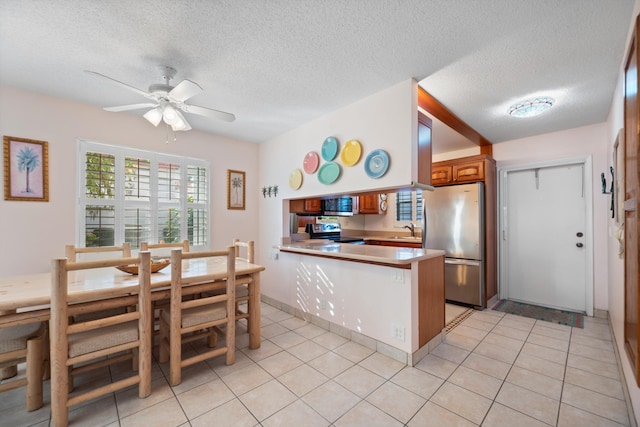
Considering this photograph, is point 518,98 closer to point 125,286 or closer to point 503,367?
point 503,367

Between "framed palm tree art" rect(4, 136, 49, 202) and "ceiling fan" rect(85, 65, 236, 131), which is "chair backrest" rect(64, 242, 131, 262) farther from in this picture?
"ceiling fan" rect(85, 65, 236, 131)

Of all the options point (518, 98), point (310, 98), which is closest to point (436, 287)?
point (518, 98)

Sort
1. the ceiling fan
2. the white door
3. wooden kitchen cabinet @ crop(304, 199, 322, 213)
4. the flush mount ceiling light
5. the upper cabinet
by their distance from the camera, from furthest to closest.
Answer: wooden kitchen cabinet @ crop(304, 199, 322, 213), the upper cabinet, the white door, the flush mount ceiling light, the ceiling fan

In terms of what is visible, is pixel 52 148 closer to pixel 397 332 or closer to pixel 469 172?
pixel 397 332

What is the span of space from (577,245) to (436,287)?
2447 mm

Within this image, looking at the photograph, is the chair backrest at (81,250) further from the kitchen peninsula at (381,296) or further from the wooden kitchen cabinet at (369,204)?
the wooden kitchen cabinet at (369,204)

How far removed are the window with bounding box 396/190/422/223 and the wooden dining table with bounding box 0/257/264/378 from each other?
11.9 ft

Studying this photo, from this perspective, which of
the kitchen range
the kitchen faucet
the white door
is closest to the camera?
the white door

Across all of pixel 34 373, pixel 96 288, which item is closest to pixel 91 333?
pixel 96 288

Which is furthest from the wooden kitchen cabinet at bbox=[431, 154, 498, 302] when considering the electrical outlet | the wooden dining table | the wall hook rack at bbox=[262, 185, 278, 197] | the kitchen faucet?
the wooden dining table

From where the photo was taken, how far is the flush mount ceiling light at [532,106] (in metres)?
2.63

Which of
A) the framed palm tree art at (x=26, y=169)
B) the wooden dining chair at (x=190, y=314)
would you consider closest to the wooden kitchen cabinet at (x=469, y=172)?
the wooden dining chair at (x=190, y=314)

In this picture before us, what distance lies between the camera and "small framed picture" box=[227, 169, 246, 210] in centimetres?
398

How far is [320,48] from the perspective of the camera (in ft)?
6.36
